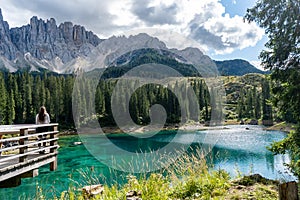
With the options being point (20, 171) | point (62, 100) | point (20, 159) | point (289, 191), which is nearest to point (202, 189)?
point (289, 191)

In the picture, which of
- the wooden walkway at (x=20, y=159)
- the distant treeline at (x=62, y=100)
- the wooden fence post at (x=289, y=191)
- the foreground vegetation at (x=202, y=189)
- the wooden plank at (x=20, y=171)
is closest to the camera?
the wooden fence post at (x=289, y=191)

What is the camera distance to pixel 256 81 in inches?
5896

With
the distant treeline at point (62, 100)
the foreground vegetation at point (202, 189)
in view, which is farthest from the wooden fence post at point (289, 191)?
the distant treeline at point (62, 100)

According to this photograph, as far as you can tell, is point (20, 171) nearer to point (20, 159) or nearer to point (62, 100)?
point (20, 159)

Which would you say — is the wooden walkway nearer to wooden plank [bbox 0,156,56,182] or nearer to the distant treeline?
wooden plank [bbox 0,156,56,182]

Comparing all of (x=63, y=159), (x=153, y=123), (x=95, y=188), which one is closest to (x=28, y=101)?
(x=153, y=123)

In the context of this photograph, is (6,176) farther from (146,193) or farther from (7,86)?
(7,86)

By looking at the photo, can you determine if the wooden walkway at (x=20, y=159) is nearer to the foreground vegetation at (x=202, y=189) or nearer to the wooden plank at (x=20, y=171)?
the wooden plank at (x=20, y=171)

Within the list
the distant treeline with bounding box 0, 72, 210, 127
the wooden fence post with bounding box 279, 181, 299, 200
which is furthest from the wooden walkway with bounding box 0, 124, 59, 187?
the distant treeline with bounding box 0, 72, 210, 127

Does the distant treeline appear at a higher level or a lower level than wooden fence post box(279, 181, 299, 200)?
higher

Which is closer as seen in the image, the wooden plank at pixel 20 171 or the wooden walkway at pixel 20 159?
the wooden plank at pixel 20 171

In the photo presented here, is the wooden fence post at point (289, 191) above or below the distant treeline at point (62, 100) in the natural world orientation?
below

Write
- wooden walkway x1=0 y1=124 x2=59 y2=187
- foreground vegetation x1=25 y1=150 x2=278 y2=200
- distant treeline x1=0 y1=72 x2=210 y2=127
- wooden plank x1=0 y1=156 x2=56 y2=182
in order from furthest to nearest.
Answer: distant treeline x1=0 y1=72 x2=210 y2=127
wooden walkway x1=0 y1=124 x2=59 y2=187
wooden plank x1=0 y1=156 x2=56 y2=182
foreground vegetation x1=25 y1=150 x2=278 y2=200

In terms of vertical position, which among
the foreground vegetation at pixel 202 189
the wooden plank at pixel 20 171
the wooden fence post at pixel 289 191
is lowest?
the foreground vegetation at pixel 202 189
